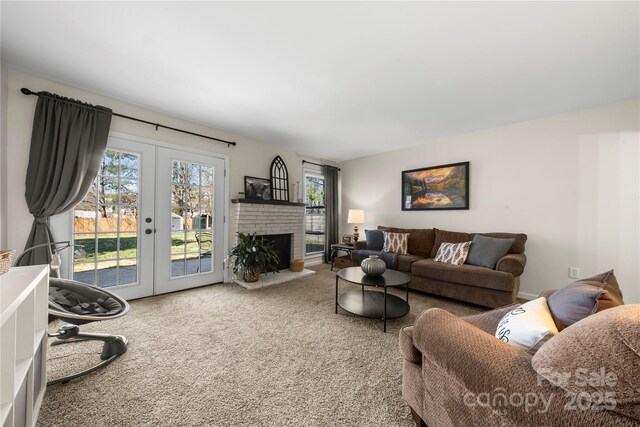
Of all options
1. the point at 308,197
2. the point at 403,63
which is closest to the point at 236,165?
the point at 308,197

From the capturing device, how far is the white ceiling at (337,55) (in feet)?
5.04

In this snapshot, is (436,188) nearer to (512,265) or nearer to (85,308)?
(512,265)

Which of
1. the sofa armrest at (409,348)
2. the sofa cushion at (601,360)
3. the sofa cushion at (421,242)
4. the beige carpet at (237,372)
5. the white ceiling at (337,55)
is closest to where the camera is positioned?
the sofa cushion at (601,360)

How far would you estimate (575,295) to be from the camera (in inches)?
40.8

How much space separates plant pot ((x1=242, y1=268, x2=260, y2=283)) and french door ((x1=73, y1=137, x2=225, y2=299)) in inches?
15.8

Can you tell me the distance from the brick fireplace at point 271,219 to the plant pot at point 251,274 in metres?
0.49

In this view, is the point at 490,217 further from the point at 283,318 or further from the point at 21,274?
the point at 21,274

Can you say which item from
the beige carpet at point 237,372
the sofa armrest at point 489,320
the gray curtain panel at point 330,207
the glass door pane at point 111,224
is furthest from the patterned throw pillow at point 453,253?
the glass door pane at point 111,224

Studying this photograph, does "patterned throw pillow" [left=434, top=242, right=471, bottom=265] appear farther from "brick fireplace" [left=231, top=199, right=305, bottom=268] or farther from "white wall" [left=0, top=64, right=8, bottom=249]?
"white wall" [left=0, top=64, right=8, bottom=249]

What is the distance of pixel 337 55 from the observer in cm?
193

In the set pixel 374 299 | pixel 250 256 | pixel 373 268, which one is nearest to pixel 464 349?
pixel 373 268

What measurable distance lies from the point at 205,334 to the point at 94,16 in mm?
2451

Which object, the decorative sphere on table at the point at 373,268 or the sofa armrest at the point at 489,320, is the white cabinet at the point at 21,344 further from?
the decorative sphere on table at the point at 373,268

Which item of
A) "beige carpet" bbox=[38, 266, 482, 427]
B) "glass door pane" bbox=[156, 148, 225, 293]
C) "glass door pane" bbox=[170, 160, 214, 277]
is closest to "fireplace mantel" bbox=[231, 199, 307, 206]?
"glass door pane" bbox=[156, 148, 225, 293]
